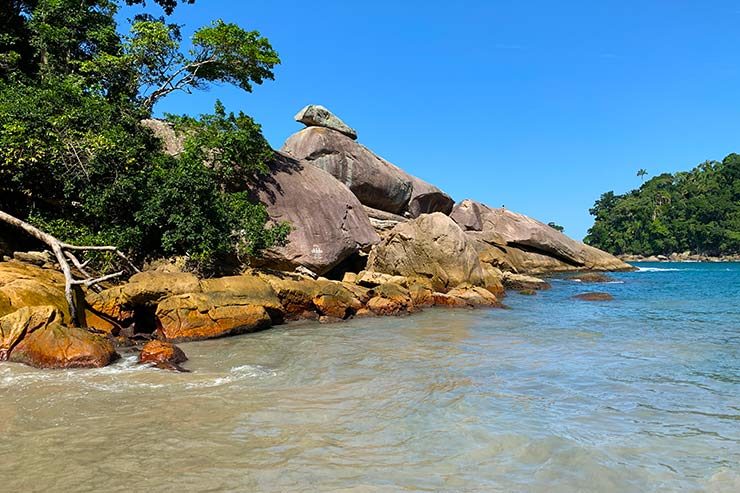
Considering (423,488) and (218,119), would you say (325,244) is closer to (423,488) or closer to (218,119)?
(218,119)

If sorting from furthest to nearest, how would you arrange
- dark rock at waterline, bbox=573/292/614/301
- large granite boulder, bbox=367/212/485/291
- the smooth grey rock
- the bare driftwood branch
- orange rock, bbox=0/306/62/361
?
the smooth grey rock < dark rock at waterline, bbox=573/292/614/301 < large granite boulder, bbox=367/212/485/291 < the bare driftwood branch < orange rock, bbox=0/306/62/361

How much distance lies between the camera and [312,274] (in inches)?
711

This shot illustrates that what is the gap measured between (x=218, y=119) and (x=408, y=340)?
10.9 meters

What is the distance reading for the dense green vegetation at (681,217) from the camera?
273 ft

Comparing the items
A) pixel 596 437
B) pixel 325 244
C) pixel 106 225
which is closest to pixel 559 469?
pixel 596 437

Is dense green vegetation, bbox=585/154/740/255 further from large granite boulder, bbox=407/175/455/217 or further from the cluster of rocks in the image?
the cluster of rocks

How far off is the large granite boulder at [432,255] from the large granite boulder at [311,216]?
4.20ft

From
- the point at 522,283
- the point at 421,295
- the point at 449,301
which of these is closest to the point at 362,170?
the point at 522,283

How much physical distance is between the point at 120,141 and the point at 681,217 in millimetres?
94409

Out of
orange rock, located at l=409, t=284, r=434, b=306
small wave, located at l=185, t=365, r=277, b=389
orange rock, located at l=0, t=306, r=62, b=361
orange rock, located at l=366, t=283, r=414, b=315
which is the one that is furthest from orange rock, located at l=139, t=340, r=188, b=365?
orange rock, located at l=409, t=284, r=434, b=306

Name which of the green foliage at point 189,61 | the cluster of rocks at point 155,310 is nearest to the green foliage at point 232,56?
the green foliage at point 189,61

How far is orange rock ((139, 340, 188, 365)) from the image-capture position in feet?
27.6

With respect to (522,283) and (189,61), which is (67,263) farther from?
(522,283)

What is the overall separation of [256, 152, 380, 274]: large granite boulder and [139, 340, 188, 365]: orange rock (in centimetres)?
831
